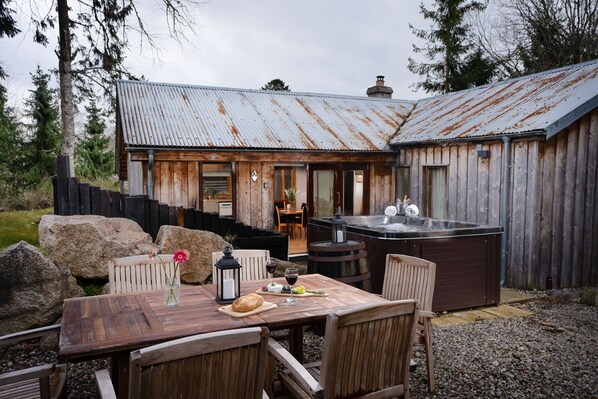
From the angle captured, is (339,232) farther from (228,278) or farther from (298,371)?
(298,371)

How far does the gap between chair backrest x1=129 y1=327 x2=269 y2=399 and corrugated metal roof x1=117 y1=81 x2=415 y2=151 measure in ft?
22.4

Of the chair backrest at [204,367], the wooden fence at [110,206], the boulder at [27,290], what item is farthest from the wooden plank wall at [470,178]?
the boulder at [27,290]

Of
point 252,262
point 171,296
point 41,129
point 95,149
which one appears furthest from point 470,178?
point 95,149

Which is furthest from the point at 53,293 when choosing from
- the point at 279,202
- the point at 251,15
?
the point at 251,15

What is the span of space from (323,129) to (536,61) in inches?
457

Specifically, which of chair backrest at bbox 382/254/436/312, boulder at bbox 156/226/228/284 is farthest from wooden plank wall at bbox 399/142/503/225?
boulder at bbox 156/226/228/284

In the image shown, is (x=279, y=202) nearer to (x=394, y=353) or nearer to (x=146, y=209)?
(x=146, y=209)

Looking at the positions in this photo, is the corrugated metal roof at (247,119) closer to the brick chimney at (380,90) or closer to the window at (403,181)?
the window at (403,181)

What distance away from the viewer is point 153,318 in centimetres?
283

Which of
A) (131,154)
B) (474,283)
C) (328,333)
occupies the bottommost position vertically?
(474,283)

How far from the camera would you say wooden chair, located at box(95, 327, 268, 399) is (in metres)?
1.78

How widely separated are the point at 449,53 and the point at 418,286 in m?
19.3

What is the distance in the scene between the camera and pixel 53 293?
475 cm

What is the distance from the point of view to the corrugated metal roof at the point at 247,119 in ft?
28.9
